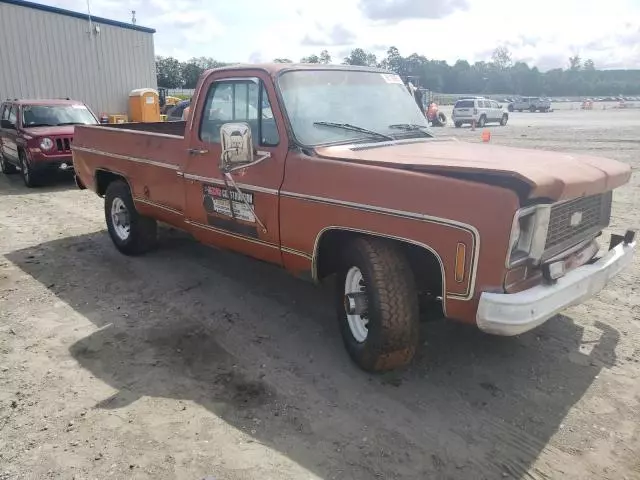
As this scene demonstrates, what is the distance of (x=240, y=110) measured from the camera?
452 centimetres

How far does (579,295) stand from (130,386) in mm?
2994

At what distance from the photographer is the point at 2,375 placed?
3779mm

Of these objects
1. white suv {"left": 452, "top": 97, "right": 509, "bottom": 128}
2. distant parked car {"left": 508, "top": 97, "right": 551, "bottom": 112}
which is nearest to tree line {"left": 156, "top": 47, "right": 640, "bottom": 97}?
distant parked car {"left": 508, "top": 97, "right": 551, "bottom": 112}

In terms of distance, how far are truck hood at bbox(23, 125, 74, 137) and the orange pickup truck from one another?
23.0ft

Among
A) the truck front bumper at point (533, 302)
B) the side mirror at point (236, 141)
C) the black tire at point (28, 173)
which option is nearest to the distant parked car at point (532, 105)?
the black tire at point (28, 173)

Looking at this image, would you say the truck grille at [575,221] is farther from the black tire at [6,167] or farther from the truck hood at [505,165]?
the black tire at [6,167]

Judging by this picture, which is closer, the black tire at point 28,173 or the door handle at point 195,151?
the door handle at point 195,151

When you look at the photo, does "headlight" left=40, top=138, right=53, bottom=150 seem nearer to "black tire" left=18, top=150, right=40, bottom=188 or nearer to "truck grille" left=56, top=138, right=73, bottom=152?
"truck grille" left=56, top=138, right=73, bottom=152

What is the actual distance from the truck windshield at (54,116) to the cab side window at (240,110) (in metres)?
8.14

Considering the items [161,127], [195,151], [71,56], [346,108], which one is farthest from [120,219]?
[71,56]

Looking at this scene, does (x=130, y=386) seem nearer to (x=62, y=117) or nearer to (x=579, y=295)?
(x=579, y=295)

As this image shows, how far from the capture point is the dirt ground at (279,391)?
291cm

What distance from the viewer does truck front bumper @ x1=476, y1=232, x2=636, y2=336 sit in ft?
9.58

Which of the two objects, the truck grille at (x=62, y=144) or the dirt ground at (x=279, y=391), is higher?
the truck grille at (x=62, y=144)
